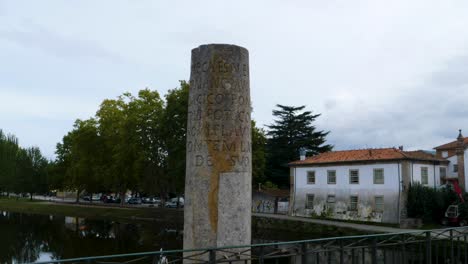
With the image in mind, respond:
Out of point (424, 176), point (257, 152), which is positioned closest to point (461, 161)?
point (424, 176)

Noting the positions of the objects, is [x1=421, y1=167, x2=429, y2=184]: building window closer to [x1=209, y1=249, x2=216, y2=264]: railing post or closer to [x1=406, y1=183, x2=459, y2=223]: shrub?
[x1=406, y1=183, x2=459, y2=223]: shrub

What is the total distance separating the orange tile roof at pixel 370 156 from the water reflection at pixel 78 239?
1361 centimetres

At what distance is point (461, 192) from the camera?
3253 cm

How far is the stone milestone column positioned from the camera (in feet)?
22.5

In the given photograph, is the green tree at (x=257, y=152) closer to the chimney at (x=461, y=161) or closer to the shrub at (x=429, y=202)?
the shrub at (x=429, y=202)

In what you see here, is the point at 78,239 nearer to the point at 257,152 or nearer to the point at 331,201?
the point at 257,152

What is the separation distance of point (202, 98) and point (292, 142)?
49.7 m

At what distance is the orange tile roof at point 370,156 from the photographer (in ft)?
112

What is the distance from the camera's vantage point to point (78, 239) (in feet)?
106

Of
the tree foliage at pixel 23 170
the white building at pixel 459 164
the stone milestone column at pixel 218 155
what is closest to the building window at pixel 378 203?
the white building at pixel 459 164

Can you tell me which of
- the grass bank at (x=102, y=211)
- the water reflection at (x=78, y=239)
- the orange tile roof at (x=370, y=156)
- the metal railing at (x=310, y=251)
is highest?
the orange tile roof at (x=370, y=156)

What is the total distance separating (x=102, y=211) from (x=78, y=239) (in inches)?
741

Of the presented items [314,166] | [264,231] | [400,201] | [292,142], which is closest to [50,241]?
[264,231]

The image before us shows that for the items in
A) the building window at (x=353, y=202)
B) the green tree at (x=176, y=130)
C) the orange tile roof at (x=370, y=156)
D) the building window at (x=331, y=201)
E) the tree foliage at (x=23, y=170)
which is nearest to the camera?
the orange tile roof at (x=370, y=156)
